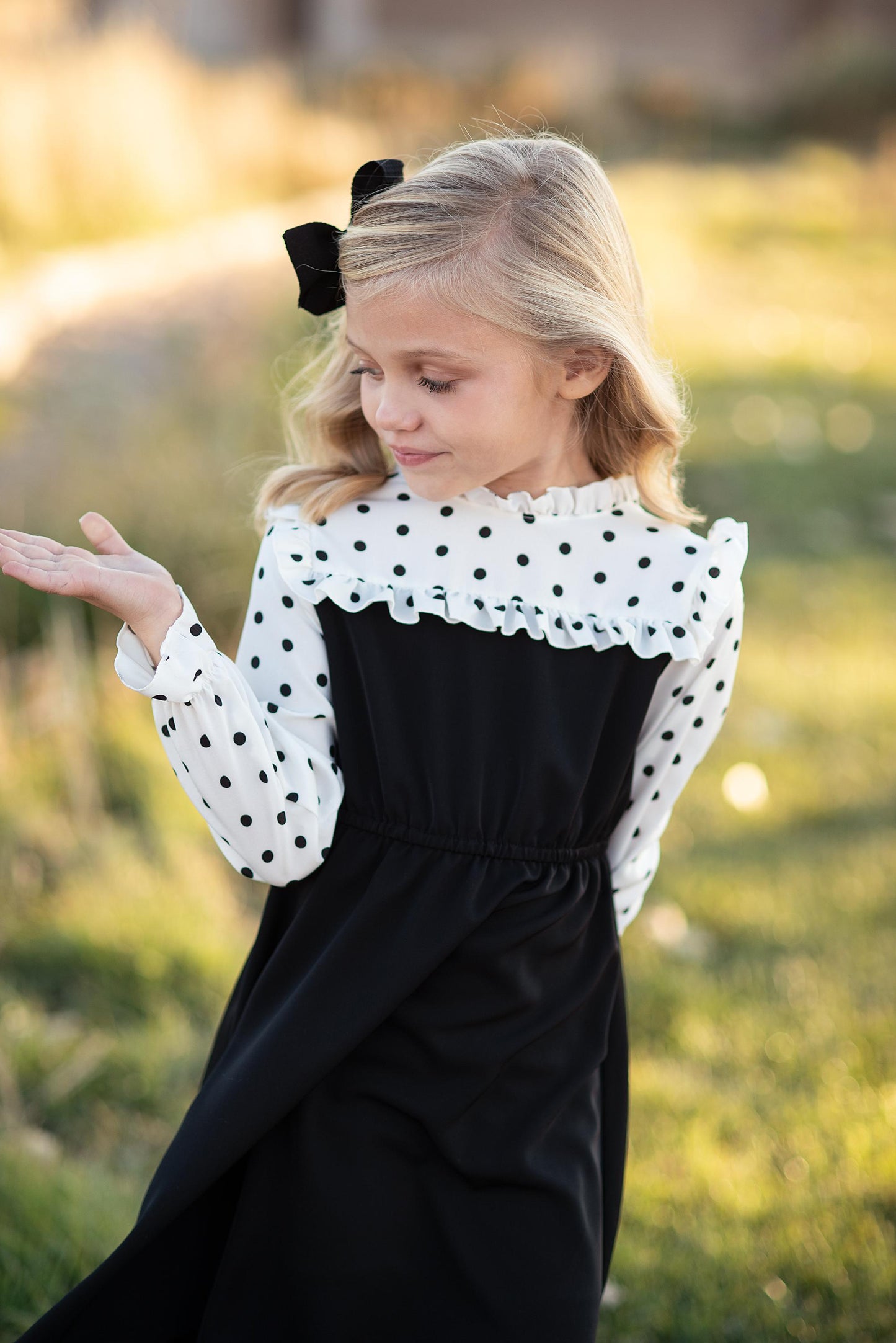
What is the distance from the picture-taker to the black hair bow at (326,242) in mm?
1594

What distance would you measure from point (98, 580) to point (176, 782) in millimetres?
1870

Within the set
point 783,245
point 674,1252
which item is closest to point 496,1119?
Answer: point 674,1252

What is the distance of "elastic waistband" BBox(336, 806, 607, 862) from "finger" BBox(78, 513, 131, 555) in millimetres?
411

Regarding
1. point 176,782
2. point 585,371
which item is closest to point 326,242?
point 585,371

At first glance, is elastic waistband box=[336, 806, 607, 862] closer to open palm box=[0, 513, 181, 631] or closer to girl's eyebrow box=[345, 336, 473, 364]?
open palm box=[0, 513, 181, 631]

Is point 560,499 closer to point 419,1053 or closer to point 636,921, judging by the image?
point 419,1053

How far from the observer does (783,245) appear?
360 inches

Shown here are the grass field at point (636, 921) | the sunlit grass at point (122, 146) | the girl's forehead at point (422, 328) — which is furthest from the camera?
the sunlit grass at point (122, 146)

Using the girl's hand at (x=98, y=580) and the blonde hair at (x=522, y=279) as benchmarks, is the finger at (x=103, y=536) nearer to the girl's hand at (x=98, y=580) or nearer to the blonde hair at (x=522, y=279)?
the girl's hand at (x=98, y=580)

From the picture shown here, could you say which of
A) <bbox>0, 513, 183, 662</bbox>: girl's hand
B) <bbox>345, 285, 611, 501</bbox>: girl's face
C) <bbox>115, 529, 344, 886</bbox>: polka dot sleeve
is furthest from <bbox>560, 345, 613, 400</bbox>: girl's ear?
<bbox>0, 513, 183, 662</bbox>: girl's hand

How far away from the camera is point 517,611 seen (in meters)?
1.58

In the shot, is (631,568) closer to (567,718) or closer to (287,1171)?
(567,718)

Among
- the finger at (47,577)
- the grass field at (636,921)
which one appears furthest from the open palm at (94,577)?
the grass field at (636,921)

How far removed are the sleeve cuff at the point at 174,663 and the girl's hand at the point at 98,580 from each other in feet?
0.04
